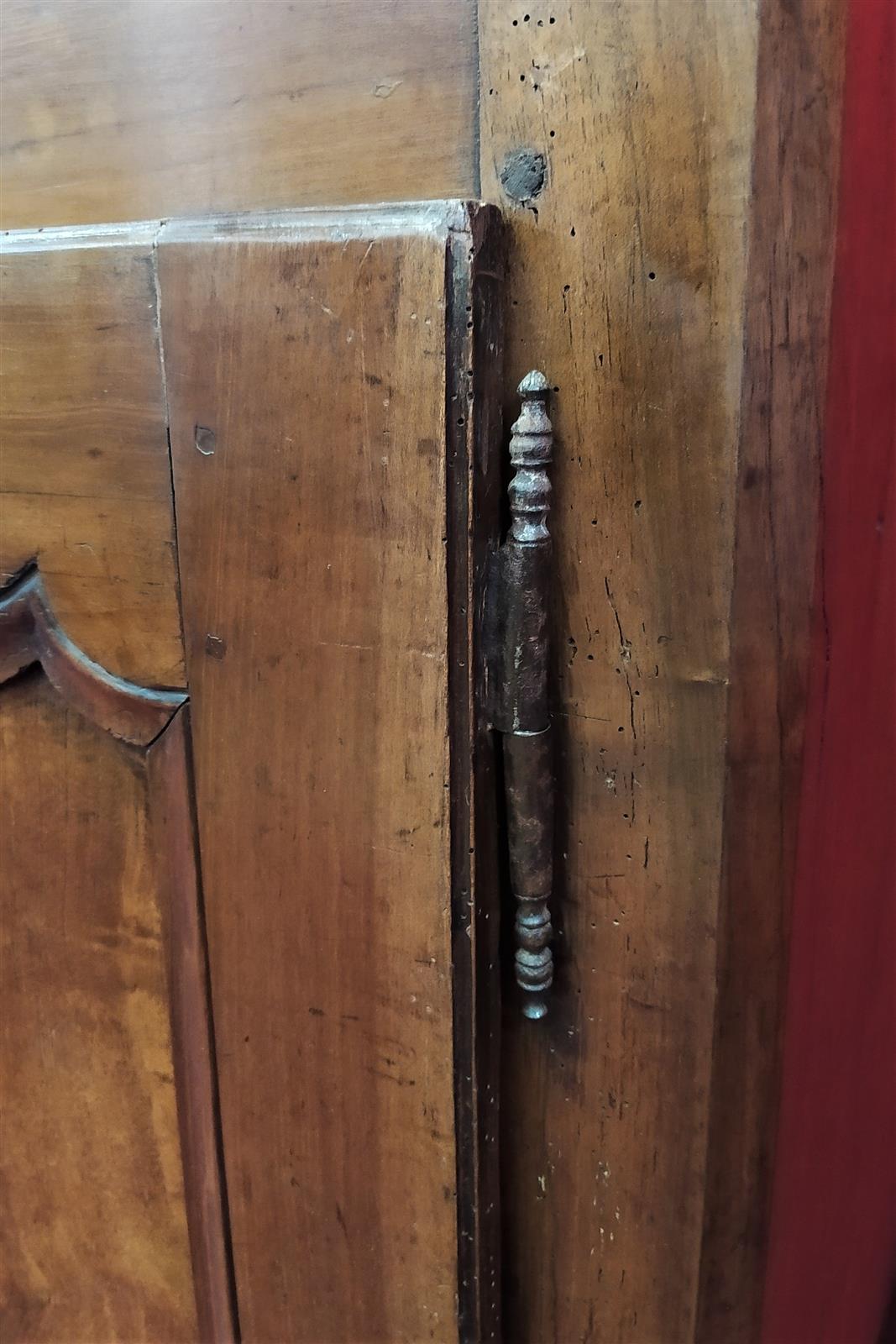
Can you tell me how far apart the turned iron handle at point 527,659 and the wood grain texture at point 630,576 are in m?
0.01

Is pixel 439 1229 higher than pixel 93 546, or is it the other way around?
pixel 93 546

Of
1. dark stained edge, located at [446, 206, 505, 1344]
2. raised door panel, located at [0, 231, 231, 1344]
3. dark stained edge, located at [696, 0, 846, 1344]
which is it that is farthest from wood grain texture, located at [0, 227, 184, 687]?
dark stained edge, located at [696, 0, 846, 1344]

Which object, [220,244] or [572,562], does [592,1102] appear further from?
[220,244]

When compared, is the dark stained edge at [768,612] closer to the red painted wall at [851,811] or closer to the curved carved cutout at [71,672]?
the red painted wall at [851,811]

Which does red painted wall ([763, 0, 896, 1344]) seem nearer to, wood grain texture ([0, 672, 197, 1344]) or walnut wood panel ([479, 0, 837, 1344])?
walnut wood panel ([479, 0, 837, 1344])

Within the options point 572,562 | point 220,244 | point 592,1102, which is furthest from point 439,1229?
point 220,244

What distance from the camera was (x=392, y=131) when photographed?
0.37 meters

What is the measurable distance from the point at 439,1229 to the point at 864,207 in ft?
1.55

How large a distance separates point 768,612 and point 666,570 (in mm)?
42

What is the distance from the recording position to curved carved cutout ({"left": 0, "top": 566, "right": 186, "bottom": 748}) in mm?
444

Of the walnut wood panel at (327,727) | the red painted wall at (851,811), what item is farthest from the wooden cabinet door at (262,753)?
the red painted wall at (851,811)

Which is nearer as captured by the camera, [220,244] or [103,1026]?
[220,244]

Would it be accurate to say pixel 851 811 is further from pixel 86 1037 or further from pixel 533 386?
pixel 86 1037

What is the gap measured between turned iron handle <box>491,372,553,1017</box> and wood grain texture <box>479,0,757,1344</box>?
0.01 meters
